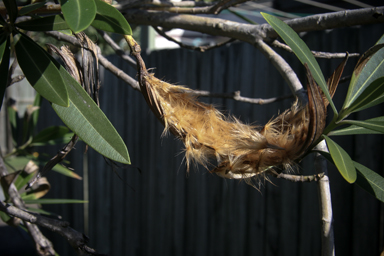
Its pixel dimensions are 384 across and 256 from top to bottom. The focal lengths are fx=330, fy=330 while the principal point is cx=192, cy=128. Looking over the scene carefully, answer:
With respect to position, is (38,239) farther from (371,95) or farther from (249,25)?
(371,95)

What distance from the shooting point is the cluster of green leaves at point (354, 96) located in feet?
2.35

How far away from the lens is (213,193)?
311 centimetres

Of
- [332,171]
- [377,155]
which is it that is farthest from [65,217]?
[377,155]

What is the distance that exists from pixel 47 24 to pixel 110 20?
19 cm

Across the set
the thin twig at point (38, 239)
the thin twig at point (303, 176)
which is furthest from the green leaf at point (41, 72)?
A: the thin twig at point (38, 239)

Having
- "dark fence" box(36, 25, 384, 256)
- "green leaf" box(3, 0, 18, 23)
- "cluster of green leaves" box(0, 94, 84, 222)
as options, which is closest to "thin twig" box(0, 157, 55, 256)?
"dark fence" box(36, 25, 384, 256)

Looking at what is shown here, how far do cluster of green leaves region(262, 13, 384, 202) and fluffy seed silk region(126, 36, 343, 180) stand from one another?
0.24 ft

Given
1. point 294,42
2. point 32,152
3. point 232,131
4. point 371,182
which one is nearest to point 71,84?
point 232,131

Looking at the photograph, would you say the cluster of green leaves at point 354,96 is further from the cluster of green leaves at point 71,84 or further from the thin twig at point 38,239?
the thin twig at point 38,239

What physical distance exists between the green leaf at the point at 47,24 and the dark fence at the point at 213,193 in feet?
2.79

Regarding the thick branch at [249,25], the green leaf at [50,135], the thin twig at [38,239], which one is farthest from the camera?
the green leaf at [50,135]

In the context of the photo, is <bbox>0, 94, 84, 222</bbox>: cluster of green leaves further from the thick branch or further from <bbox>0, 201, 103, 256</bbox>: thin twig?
the thick branch

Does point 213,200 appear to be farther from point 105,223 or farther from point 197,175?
point 105,223

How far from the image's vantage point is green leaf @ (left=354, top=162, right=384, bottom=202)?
33.8 inches
